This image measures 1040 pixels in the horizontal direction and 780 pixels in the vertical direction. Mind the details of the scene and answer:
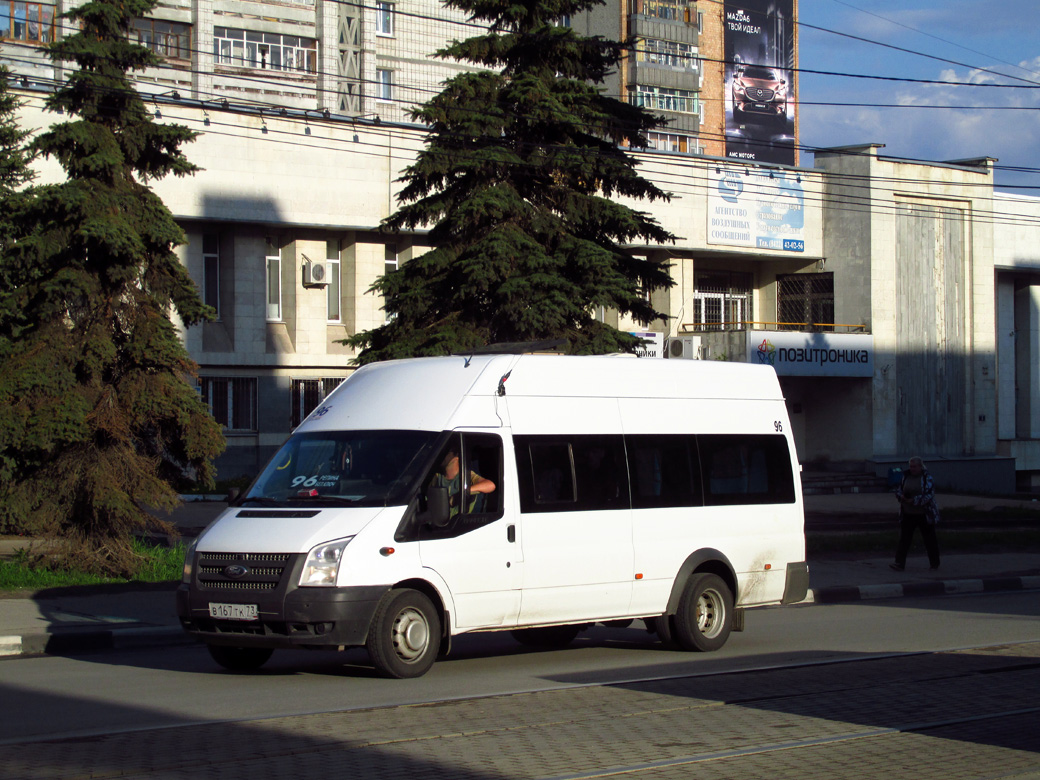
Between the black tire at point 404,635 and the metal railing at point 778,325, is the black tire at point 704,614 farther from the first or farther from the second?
the metal railing at point 778,325

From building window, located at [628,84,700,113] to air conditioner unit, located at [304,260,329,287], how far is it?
36043 millimetres

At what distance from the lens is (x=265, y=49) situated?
54.9 m

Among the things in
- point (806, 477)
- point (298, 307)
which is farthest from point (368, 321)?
point (806, 477)

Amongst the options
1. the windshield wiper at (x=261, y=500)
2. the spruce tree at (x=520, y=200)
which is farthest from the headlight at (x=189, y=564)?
the spruce tree at (x=520, y=200)

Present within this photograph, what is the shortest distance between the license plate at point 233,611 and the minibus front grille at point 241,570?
13 cm

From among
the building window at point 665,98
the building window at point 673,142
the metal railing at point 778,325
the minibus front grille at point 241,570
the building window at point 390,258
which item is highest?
the building window at point 665,98

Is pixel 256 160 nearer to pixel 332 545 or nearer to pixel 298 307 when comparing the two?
pixel 298 307

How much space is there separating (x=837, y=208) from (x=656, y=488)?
3785 centimetres

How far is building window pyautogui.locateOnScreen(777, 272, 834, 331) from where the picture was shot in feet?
155

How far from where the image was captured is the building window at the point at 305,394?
37.7 metres

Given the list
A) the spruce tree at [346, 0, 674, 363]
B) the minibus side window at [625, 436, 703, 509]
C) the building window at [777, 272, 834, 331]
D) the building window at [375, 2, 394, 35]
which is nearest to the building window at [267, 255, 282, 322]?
the spruce tree at [346, 0, 674, 363]

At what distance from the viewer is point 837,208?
46625mm

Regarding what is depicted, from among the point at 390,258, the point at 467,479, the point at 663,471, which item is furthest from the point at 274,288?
the point at 467,479

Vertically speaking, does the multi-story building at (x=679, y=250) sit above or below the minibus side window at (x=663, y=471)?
above
